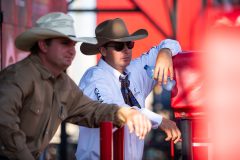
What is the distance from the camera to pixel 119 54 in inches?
190

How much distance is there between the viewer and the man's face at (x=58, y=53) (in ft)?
12.8

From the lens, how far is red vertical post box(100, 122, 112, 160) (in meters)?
3.59

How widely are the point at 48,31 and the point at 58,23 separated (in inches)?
5.1

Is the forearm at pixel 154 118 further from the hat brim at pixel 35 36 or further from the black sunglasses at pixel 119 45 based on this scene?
the black sunglasses at pixel 119 45


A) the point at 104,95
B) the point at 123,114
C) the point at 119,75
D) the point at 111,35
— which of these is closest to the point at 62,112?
the point at 123,114

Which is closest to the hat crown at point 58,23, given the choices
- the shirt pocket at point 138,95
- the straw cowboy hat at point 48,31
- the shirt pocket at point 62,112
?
the straw cowboy hat at point 48,31

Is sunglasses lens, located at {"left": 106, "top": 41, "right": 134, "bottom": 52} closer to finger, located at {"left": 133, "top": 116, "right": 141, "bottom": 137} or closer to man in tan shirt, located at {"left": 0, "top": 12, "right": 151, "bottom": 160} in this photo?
man in tan shirt, located at {"left": 0, "top": 12, "right": 151, "bottom": 160}

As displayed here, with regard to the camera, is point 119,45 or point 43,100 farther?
point 119,45

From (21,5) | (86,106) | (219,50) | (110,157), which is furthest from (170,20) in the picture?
(110,157)

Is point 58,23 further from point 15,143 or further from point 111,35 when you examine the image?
point 111,35

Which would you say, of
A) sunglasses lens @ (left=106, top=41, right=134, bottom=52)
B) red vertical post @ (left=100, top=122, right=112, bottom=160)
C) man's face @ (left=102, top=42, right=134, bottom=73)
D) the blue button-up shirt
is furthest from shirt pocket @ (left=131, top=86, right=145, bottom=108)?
red vertical post @ (left=100, top=122, right=112, bottom=160)

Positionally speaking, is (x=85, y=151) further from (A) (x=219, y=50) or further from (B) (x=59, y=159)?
(B) (x=59, y=159)

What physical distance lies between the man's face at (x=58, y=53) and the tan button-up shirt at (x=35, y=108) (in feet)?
0.15

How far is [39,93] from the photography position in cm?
384
